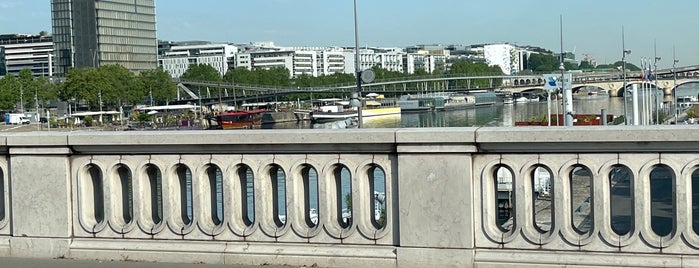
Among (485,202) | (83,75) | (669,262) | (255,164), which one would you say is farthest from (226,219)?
(83,75)

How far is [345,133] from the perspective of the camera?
28.9 feet

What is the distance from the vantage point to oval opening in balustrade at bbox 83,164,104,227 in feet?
32.4

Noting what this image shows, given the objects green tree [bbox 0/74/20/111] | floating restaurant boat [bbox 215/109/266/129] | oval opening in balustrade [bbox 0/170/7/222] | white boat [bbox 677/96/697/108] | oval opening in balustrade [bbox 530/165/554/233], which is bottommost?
oval opening in balustrade [bbox 530/165/554/233]

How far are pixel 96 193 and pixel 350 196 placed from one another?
94.8 inches

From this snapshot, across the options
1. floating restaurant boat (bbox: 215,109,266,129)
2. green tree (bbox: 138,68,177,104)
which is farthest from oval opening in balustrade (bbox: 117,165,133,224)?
green tree (bbox: 138,68,177,104)

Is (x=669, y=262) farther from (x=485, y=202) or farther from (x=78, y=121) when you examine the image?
(x=78, y=121)

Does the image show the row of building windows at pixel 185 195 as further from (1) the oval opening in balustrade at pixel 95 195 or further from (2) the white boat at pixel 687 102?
(2) the white boat at pixel 687 102

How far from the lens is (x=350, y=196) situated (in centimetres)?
917

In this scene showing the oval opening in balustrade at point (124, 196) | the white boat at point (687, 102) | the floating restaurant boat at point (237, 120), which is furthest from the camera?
the white boat at point (687, 102)

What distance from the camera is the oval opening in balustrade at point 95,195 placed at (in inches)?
388

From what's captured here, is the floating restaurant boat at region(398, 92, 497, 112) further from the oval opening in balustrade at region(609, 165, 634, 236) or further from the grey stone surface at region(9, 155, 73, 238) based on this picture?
the grey stone surface at region(9, 155, 73, 238)

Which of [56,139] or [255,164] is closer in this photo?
[255,164]

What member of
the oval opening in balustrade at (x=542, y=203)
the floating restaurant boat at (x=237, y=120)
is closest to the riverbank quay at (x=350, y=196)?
the oval opening in balustrade at (x=542, y=203)

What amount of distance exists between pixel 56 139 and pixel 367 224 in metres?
2.88
